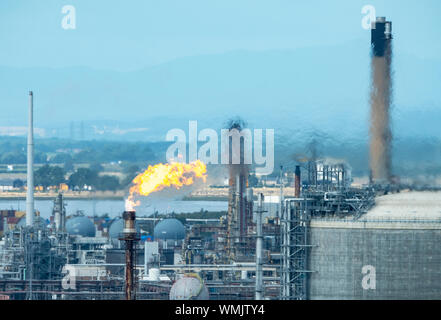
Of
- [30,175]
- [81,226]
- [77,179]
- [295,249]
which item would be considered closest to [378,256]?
[295,249]

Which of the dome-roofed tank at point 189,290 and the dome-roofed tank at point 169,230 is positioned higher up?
the dome-roofed tank at point 169,230

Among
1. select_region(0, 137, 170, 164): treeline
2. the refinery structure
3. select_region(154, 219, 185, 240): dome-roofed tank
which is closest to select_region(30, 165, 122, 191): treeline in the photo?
select_region(0, 137, 170, 164): treeline

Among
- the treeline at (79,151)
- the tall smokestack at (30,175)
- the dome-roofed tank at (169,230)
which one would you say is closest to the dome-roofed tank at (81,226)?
the treeline at (79,151)

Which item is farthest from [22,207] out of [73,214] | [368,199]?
[368,199]

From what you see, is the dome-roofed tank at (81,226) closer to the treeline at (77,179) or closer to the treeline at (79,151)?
the treeline at (77,179)

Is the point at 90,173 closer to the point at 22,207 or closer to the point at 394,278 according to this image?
the point at 394,278

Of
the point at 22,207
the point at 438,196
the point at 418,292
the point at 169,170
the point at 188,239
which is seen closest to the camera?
the point at 418,292

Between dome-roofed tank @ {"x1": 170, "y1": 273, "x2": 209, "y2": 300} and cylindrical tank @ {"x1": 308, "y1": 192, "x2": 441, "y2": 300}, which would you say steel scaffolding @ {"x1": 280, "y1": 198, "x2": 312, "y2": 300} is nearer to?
cylindrical tank @ {"x1": 308, "y1": 192, "x2": 441, "y2": 300}
